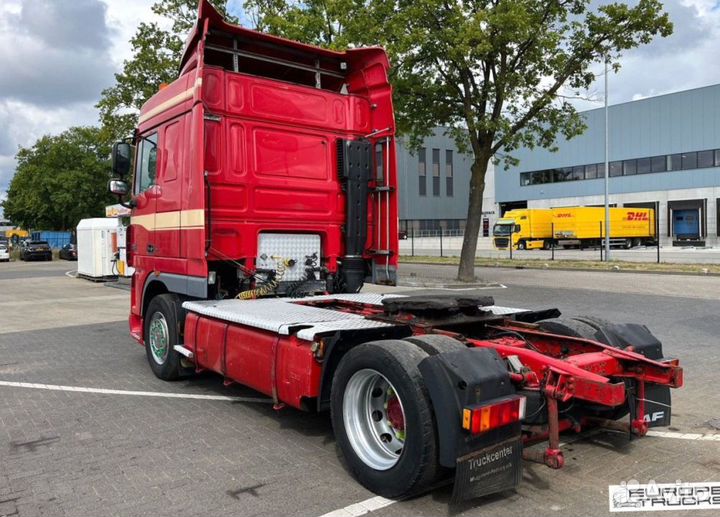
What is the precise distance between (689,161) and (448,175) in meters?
35.6

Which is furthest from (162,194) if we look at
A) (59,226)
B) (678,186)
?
(59,226)

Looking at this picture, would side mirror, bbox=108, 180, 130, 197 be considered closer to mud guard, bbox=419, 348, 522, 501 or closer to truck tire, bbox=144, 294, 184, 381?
truck tire, bbox=144, 294, 184, 381

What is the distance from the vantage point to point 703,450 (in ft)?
14.6

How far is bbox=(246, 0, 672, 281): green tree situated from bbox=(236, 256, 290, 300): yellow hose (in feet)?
38.6

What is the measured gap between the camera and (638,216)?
156 ft

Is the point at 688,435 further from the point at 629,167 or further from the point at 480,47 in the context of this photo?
the point at 629,167

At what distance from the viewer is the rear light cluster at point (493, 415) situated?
3.18 metres

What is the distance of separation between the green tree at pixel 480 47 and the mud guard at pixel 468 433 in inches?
570

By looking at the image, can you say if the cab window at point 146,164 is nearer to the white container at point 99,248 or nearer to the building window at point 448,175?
the white container at point 99,248

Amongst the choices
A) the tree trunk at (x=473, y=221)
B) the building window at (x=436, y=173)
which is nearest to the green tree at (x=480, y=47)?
the tree trunk at (x=473, y=221)

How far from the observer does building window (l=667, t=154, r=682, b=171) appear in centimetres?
5274

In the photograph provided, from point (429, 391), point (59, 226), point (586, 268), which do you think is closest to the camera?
point (429, 391)

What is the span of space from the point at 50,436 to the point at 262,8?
18875 mm

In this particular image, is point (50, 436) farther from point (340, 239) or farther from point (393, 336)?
point (340, 239)
